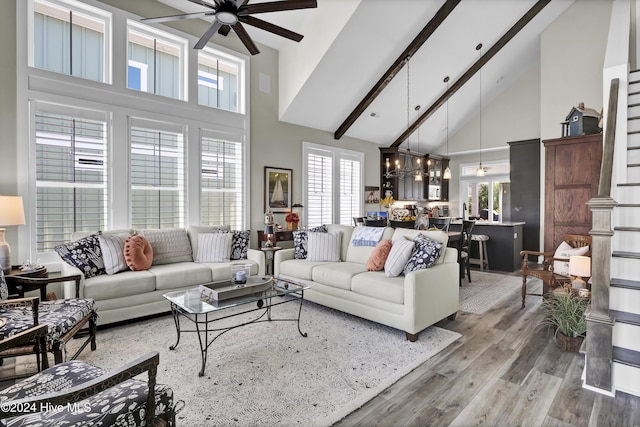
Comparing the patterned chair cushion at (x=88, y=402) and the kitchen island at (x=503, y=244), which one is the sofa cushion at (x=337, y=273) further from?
the kitchen island at (x=503, y=244)

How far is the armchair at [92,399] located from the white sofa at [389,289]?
219cm

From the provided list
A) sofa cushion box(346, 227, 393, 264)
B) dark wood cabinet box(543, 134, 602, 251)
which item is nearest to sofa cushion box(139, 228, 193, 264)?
sofa cushion box(346, 227, 393, 264)

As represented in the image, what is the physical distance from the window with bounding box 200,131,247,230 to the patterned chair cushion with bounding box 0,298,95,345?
2685 millimetres

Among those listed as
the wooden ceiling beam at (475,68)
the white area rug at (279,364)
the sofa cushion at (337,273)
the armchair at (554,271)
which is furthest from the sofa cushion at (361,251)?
the wooden ceiling beam at (475,68)

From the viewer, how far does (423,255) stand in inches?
132

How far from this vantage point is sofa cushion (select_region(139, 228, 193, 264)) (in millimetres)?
4211

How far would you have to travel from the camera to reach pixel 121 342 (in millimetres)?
3072

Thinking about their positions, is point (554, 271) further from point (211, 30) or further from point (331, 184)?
point (211, 30)

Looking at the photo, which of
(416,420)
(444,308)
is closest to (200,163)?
(444,308)

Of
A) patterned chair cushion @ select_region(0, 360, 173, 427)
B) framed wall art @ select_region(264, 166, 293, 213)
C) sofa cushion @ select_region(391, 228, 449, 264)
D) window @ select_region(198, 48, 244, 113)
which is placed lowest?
patterned chair cushion @ select_region(0, 360, 173, 427)

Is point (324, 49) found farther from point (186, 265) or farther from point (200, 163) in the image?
point (186, 265)

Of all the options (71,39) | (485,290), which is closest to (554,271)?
(485,290)

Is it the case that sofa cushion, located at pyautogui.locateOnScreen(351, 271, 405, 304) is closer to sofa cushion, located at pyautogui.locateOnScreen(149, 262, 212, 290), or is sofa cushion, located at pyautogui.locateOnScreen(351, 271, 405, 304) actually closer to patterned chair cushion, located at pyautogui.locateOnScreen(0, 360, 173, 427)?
sofa cushion, located at pyautogui.locateOnScreen(149, 262, 212, 290)

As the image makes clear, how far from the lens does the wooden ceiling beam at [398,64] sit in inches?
214
